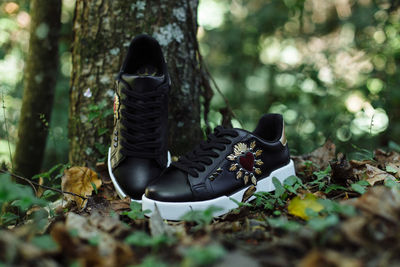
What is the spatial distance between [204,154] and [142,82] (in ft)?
2.09

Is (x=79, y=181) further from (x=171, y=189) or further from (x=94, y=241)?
(x=94, y=241)

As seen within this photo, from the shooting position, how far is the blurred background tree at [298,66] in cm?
414

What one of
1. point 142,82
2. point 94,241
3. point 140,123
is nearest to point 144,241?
point 94,241

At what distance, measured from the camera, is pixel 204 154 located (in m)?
2.06

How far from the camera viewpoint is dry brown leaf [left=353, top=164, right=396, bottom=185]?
1967 millimetres

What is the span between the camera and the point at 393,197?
1.26 metres

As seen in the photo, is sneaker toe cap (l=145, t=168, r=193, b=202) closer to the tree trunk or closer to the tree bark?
the tree bark

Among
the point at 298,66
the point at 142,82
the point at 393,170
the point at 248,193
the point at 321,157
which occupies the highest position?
the point at 298,66

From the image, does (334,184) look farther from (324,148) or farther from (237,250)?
(237,250)

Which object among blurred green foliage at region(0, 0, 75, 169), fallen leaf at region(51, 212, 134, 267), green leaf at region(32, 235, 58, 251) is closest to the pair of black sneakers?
fallen leaf at region(51, 212, 134, 267)

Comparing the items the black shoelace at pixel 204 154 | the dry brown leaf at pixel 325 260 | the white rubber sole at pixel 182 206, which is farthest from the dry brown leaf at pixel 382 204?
the black shoelace at pixel 204 154

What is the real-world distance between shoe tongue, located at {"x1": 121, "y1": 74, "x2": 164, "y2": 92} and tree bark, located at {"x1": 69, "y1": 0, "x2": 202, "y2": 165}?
509 mm

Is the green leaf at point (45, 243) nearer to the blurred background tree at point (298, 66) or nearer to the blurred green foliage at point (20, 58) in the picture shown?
the blurred background tree at point (298, 66)

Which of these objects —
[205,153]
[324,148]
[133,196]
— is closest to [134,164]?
[133,196]
